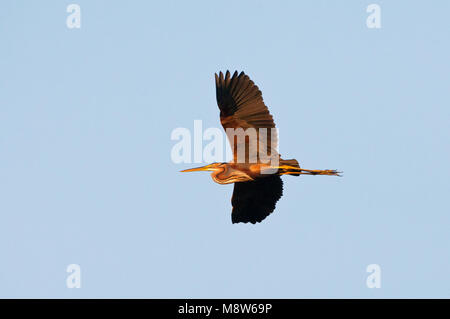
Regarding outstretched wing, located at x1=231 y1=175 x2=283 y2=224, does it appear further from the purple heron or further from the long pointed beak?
the long pointed beak

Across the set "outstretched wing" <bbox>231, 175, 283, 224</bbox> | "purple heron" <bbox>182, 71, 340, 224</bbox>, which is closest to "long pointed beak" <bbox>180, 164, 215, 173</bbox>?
"purple heron" <bbox>182, 71, 340, 224</bbox>

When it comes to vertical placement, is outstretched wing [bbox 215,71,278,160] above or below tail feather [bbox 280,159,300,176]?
above

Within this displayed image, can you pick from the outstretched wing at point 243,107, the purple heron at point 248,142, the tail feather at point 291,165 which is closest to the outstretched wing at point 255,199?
the purple heron at point 248,142

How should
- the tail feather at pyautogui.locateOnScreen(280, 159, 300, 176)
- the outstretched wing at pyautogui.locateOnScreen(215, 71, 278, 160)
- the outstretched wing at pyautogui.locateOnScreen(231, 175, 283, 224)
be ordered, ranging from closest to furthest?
1. the outstretched wing at pyautogui.locateOnScreen(215, 71, 278, 160)
2. the tail feather at pyautogui.locateOnScreen(280, 159, 300, 176)
3. the outstretched wing at pyautogui.locateOnScreen(231, 175, 283, 224)

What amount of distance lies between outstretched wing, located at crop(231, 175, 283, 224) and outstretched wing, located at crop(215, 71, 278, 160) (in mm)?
1185

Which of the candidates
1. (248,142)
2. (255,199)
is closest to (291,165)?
(248,142)

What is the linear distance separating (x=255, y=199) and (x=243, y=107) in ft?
7.55

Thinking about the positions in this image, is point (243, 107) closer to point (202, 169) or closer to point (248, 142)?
point (248, 142)

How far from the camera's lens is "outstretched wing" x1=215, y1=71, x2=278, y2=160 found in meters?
13.8
